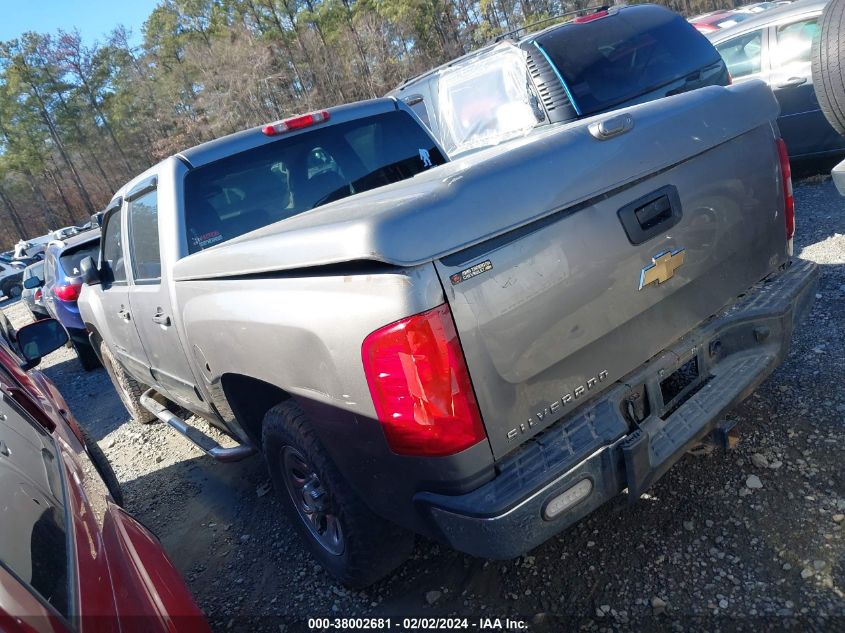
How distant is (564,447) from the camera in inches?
76.4

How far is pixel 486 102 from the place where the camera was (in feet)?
22.5

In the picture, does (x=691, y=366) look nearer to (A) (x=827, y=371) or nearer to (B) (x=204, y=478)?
(A) (x=827, y=371)

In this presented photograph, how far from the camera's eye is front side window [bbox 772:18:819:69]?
6.27 meters

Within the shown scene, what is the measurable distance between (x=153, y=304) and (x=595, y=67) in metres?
4.60

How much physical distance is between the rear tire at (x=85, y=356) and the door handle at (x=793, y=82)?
30.0 ft

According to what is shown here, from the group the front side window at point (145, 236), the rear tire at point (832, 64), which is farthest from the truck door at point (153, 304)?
the rear tire at point (832, 64)

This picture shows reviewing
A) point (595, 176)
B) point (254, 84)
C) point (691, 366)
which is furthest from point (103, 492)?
point (254, 84)

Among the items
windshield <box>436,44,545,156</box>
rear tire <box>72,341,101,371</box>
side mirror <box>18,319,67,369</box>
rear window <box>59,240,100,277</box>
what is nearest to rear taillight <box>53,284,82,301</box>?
rear window <box>59,240,100,277</box>

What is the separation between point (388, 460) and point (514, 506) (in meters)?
0.44

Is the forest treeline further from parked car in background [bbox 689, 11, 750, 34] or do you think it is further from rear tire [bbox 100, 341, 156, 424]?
rear tire [bbox 100, 341, 156, 424]

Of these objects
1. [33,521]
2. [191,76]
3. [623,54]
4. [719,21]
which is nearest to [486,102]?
[623,54]

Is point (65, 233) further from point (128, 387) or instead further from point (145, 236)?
point (145, 236)

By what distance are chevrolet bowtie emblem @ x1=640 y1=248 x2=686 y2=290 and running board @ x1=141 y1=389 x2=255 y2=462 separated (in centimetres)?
214

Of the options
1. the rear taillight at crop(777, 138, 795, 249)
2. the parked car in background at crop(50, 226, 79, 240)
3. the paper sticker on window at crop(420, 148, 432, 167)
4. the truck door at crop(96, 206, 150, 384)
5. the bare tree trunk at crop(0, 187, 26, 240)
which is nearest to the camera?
the rear taillight at crop(777, 138, 795, 249)
